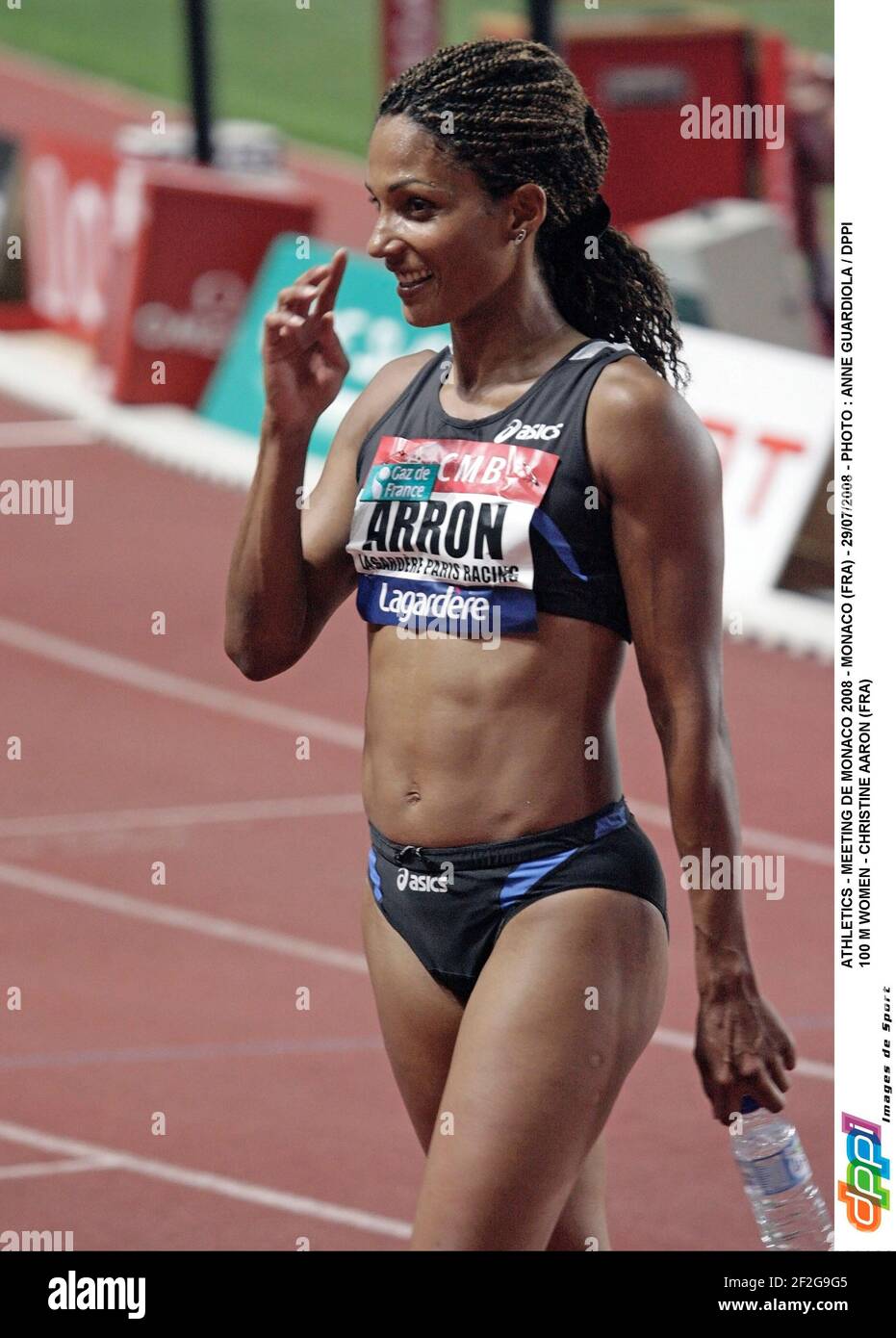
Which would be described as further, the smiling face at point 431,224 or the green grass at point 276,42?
the green grass at point 276,42

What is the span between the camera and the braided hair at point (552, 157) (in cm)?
353

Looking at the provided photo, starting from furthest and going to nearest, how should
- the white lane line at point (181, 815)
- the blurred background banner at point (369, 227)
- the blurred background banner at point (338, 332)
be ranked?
the blurred background banner at point (338, 332), the blurred background banner at point (369, 227), the white lane line at point (181, 815)

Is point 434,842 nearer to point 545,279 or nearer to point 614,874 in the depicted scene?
point 614,874

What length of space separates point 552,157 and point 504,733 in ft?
2.97

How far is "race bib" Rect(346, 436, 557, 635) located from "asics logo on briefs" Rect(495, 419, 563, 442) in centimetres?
2

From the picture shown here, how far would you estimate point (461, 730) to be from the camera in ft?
11.6

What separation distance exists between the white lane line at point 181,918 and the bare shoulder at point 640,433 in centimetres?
382

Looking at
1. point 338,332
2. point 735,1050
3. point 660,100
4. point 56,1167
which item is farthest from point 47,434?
point 735,1050

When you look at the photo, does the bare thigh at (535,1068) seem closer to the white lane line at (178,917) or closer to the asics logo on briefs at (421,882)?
the asics logo on briefs at (421,882)

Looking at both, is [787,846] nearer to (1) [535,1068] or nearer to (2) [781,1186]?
(2) [781,1186]

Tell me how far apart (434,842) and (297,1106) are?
3.00m

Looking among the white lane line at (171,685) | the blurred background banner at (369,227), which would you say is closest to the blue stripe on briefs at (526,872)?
Answer: the white lane line at (171,685)

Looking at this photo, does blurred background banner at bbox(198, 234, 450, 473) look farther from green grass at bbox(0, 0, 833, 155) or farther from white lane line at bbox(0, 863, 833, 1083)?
green grass at bbox(0, 0, 833, 155)

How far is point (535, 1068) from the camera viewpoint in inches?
133
